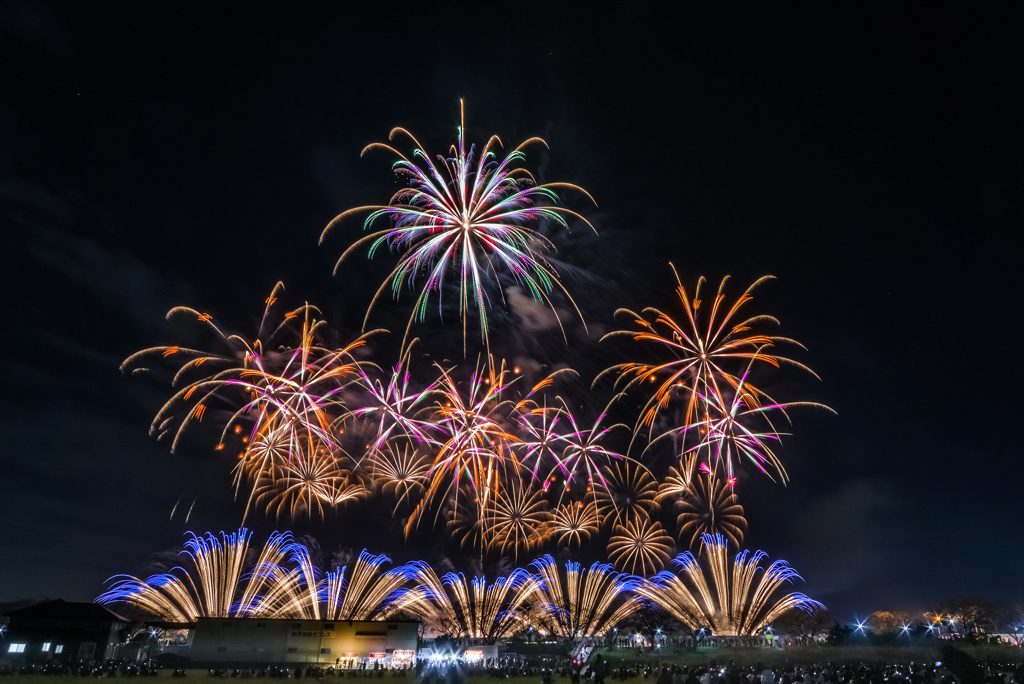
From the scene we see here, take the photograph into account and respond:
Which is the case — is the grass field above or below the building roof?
below

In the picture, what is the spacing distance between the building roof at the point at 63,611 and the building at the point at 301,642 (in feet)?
32.3

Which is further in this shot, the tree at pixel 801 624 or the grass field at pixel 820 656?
the tree at pixel 801 624

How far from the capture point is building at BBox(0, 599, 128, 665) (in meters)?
51.1

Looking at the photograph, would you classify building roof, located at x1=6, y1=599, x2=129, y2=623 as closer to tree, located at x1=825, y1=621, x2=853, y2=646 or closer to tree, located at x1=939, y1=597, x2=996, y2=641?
tree, located at x1=825, y1=621, x2=853, y2=646

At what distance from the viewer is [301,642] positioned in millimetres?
55250

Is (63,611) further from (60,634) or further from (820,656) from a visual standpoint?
(820,656)

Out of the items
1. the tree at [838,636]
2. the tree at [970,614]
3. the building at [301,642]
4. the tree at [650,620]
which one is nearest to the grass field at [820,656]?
the tree at [838,636]

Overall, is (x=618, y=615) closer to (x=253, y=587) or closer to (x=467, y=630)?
(x=467, y=630)

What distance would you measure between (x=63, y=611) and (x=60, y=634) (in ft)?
6.76

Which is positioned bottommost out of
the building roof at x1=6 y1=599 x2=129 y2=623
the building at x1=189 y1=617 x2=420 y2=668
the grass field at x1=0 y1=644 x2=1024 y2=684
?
the grass field at x1=0 y1=644 x2=1024 y2=684

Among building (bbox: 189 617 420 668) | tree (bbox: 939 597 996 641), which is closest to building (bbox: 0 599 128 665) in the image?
building (bbox: 189 617 420 668)

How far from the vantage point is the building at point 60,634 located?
51.1 metres

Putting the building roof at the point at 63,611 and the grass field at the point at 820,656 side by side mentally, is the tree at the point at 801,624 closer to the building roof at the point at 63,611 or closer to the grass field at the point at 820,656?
the grass field at the point at 820,656

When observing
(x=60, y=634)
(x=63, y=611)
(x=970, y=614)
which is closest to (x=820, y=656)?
(x=970, y=614)
